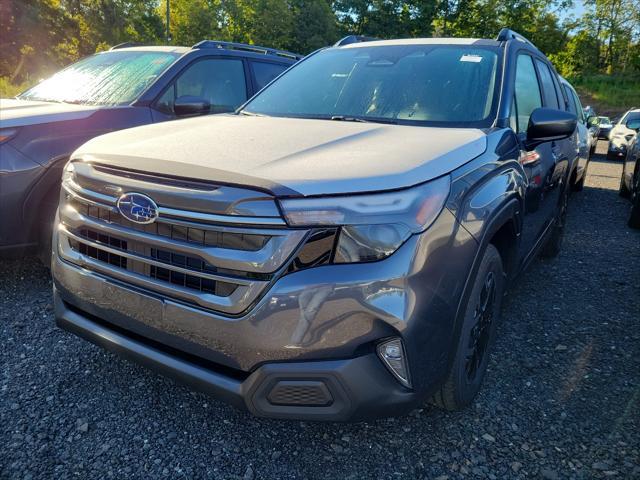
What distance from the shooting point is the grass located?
40.6 m

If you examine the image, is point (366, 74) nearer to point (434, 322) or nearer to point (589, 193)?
point (434, 322)

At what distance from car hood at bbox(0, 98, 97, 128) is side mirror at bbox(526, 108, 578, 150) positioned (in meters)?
3.01

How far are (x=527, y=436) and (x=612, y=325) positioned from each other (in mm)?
1631

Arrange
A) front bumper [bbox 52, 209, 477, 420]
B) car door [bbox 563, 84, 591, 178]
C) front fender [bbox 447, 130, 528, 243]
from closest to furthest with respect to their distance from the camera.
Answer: front bumper [bbox 52, 209, 477, 420] < front fender [bbox 447, 130, 528, 243] < car door [bbox 563, 84, 591, 178]

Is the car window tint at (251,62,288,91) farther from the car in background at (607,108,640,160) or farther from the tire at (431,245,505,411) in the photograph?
the car in background at (607,108,640,160)

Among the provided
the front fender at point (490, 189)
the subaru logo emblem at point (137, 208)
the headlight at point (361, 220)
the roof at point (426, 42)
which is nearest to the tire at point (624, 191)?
the roof at point (426, 42)

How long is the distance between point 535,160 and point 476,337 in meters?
1.28

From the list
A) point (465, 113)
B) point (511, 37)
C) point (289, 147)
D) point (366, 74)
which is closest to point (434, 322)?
point (289, 147)

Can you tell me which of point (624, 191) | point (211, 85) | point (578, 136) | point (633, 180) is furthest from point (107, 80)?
point (624, 191)

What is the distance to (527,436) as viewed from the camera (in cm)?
226

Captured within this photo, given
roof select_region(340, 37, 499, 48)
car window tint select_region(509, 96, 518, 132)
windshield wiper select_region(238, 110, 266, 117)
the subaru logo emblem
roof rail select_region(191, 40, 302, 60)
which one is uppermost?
roof select_region(340, 37, 499, 48)

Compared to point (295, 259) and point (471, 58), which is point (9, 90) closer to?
point (471, 58)

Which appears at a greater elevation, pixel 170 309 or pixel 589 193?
pixel 170 309

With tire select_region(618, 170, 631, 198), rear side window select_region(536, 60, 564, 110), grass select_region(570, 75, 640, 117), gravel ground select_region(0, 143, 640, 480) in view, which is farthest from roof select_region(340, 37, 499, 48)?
grass select_region(570, 75, 640, 117)
